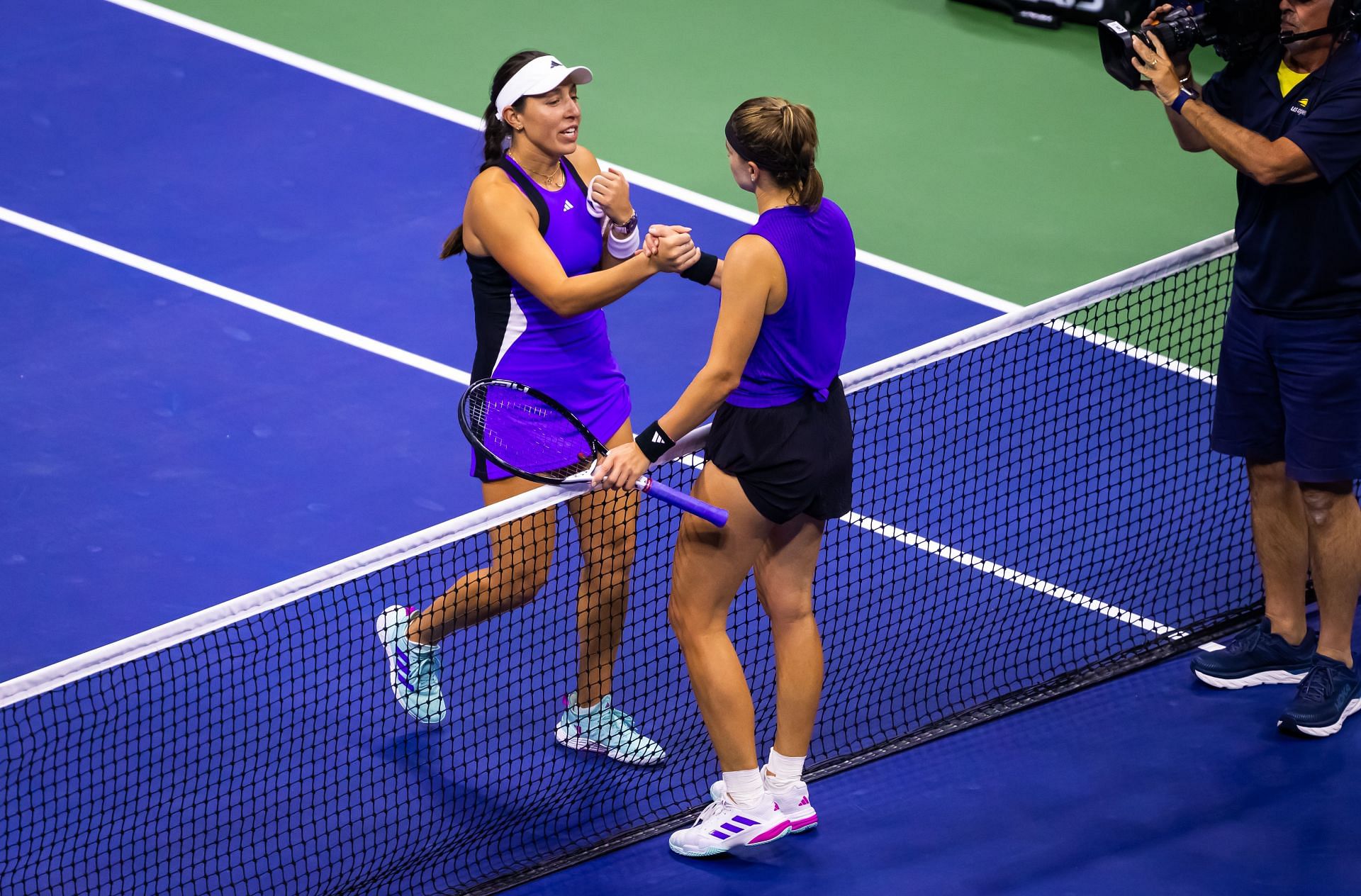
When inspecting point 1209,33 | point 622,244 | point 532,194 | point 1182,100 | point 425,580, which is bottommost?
point 425,580

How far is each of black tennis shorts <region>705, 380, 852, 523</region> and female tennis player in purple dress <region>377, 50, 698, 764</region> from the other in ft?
1.90

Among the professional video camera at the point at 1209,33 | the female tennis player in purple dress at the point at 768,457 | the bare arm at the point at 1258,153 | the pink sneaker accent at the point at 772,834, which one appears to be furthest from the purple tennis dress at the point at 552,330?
the bare arm at the point at 1258,153

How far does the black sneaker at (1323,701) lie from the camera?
6953mm

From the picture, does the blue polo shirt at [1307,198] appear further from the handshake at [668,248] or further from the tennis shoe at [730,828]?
the tennis shoe at [730,828]

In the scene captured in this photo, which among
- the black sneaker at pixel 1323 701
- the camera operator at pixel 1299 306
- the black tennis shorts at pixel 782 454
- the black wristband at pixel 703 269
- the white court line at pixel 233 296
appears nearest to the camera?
the black tennis shorts at pixel 782 454

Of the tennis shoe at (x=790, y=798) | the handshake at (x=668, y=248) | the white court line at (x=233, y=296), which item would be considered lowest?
the tennis shoe at (x=790, y=798)

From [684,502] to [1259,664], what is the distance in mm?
2675

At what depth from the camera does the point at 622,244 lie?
21.6 ft

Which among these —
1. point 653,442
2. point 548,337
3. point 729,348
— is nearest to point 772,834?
point 653,442

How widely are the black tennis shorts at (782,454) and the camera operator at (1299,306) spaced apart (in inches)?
66.2

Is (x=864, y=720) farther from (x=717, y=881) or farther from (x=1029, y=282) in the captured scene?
(x=1029, y=282)

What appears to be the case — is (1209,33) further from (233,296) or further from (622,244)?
(233,296)

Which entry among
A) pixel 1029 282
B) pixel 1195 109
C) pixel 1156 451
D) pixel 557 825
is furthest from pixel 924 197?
pixel 557 825

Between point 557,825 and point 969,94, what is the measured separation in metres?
7.09
